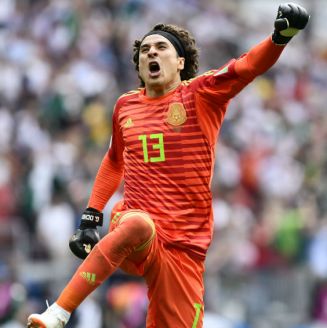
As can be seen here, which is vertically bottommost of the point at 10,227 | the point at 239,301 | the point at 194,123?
the point at 239,301

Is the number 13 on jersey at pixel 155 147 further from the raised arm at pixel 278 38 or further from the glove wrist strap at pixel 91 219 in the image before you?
the raised arm at pixel 278 38

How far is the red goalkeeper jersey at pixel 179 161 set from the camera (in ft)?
28.3

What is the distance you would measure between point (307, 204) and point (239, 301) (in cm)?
253

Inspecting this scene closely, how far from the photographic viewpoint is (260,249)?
15094 mm

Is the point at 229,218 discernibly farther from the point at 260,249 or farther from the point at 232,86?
the point at 232,86

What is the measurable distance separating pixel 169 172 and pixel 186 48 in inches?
39.9

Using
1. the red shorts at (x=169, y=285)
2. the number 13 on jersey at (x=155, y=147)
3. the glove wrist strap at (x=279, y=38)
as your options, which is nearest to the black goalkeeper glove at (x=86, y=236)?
the red shorts at (x=169, y=285)

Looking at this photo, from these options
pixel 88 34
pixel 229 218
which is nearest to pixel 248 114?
pixel 88 34

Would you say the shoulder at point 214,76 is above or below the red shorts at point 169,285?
above

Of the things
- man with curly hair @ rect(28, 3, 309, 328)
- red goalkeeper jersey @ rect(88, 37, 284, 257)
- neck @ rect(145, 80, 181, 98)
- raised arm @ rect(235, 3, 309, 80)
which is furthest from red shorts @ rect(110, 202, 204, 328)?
raised arm @ rect(235, 3, 309, 80)

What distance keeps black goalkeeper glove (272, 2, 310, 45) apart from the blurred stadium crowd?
493 centimetres

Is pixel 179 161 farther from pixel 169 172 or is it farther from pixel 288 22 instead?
pixel 288 22

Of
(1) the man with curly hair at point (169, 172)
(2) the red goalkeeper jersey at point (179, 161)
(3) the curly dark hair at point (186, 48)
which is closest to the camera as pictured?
(1) the man with curly hair at point (169, 172)

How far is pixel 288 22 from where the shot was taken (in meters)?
7.99
